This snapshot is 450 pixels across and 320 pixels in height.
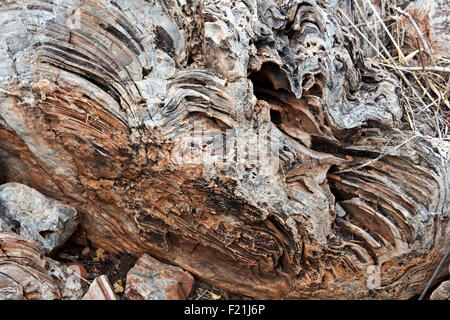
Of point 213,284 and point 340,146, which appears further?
point 213,284

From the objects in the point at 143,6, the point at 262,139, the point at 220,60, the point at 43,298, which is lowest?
the point at 43,298

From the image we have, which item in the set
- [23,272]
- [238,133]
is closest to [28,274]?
[23,272]

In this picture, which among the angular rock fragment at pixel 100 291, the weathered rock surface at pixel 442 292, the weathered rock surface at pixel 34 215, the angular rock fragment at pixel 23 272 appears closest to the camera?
the angular rock fragment at pixel 23 272

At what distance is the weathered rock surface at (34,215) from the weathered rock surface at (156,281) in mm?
686

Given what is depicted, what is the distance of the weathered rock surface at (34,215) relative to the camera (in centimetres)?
376

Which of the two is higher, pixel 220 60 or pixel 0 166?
pixel 220 60

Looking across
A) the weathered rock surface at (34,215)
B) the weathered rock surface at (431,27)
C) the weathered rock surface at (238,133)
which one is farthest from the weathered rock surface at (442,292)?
the weathered rock surface at (34,215)

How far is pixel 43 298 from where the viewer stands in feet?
10.8

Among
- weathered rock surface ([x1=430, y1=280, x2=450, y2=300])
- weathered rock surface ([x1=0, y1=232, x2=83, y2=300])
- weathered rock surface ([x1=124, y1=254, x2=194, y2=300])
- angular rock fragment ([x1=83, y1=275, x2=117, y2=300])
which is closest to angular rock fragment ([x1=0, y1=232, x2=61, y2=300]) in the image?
weathered rock surface ([x1=0, y1=232, x2=83, y2=300])

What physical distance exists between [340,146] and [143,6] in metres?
1.78

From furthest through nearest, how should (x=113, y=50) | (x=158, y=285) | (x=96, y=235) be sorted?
(x=96, y=235), (x=158, y=285), (x=113, y=50)

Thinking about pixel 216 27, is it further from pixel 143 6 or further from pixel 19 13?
pixel 19 13

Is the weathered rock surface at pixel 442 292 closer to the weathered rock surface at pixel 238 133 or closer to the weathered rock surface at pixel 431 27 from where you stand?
the weathered rock surface at pixel 238 133

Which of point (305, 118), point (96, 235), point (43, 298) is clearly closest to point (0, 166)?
point (96, 235)
